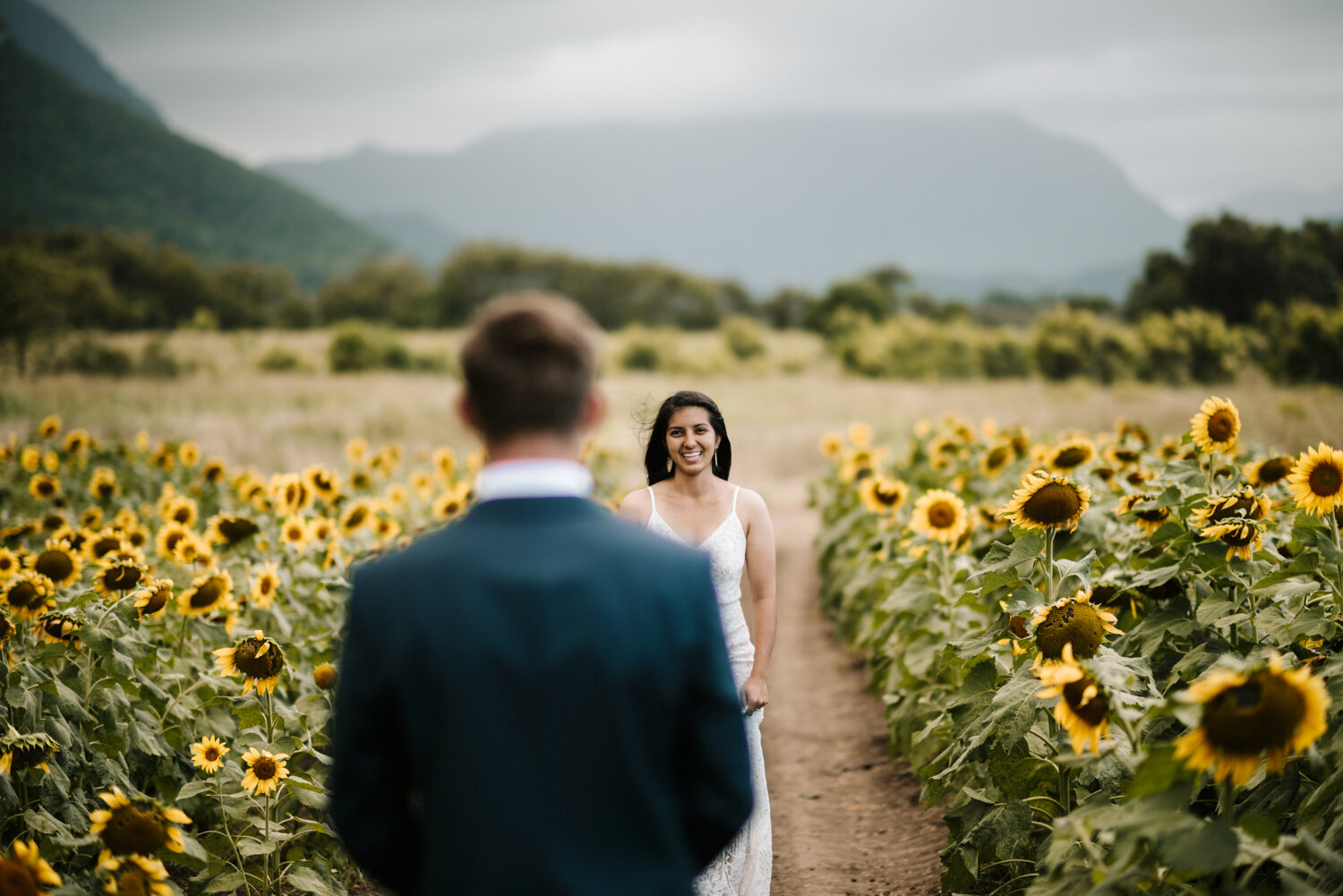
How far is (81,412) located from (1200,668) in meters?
19.0

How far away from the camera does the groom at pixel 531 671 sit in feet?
4.20

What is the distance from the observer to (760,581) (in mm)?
3338

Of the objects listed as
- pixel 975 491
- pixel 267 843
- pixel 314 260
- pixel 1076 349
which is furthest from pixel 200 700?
pixel 314 260

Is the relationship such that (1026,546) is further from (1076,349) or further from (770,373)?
(770,373)

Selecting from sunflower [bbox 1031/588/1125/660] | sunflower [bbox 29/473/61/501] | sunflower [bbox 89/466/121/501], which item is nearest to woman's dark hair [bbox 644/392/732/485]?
sunflower [bbox 1031/588/1125/660]

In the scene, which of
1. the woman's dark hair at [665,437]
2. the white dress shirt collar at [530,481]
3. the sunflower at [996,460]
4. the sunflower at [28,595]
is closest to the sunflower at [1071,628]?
the woman's dark hair at [665,437]

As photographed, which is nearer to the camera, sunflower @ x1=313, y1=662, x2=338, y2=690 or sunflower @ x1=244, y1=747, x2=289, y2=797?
sunflower @ x1=244, y1=747, x2=289, y2=797

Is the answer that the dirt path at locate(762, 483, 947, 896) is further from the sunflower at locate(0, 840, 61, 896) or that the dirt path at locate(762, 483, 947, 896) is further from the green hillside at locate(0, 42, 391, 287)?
the green hillside at locate(0, 42, 391, 287)

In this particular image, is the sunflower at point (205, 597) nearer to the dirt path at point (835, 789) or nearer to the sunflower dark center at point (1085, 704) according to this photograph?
the dirt path at point (835, 789)

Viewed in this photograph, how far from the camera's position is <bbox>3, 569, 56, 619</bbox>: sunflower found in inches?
131

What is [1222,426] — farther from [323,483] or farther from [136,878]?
[323,483]

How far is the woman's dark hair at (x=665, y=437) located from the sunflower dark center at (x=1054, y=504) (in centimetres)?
108

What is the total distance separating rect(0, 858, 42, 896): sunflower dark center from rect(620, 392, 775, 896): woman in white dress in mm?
1919

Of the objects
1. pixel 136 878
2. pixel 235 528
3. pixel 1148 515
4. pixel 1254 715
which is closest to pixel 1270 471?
pixel 1148 515
